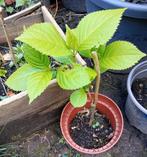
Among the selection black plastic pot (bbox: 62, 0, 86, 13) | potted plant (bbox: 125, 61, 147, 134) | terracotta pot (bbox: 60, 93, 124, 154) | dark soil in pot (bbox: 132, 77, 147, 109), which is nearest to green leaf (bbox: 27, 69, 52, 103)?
terracotta pot (bbox: 60, 93, 124, 154)

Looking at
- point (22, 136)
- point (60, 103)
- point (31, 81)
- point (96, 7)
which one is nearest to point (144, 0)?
point (96, 7)

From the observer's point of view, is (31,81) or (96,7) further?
(96,7)

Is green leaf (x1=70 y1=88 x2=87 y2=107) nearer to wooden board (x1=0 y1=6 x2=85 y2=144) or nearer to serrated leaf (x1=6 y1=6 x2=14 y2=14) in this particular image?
wooden board (x1=0 y1=6 x2=85 y2=144)

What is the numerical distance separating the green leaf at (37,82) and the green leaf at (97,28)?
0.14 metres

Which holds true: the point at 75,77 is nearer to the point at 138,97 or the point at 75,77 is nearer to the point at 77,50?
the point at 77,50

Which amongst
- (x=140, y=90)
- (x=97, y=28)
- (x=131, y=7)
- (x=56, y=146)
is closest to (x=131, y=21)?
(x=131, y=7)

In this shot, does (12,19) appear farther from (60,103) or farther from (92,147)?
(92,147)

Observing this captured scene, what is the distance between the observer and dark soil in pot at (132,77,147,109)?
133cm

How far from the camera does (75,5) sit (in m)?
1.77

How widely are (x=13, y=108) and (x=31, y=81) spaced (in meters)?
0.28

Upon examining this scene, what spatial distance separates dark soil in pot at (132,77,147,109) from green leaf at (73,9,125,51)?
61 cm

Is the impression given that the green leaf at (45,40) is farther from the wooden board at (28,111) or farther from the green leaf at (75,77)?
the wooden board at (28,111)

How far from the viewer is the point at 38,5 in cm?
131

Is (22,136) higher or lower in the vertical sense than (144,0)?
lower
